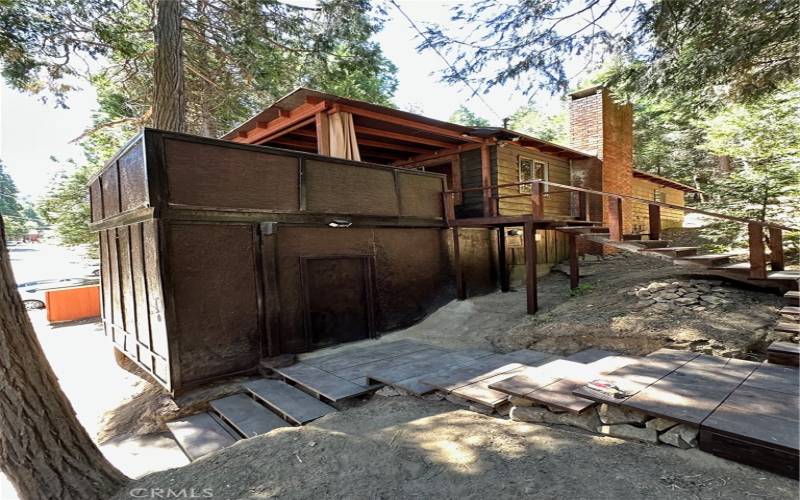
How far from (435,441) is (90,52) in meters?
12.1

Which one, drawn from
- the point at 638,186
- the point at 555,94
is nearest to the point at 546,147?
the point at 555,94

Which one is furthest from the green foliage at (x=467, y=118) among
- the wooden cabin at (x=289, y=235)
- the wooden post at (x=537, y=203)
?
the wooden post at (x=537, y=203)

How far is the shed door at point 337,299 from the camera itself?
6957 millimetres

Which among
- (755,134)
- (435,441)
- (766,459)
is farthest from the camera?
(755,134)

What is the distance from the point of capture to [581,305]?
731 centimetres

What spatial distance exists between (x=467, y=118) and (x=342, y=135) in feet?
138

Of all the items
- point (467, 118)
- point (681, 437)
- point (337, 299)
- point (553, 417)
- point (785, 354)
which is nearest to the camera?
point (681, 437)

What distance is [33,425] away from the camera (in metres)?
2.70

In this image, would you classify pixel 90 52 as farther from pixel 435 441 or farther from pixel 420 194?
pixel 435 441

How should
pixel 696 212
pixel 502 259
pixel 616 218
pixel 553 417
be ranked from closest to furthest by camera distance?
pixel 553 417 → pixel 696 212 → pixel 616 218 → pixel 502 259

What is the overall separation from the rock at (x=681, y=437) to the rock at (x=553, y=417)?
1.70ft

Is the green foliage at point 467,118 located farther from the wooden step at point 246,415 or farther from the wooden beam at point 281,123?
the wooden step at point 246,415

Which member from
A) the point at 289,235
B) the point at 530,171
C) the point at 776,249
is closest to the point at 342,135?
the point at 289,235

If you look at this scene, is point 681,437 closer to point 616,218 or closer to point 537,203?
point 616,218
